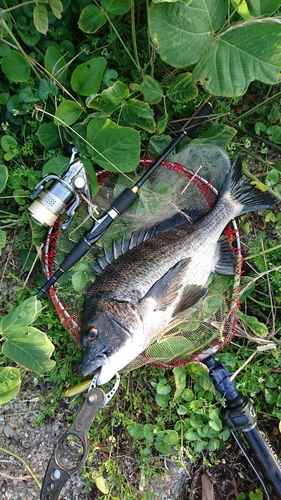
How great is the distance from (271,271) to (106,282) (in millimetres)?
1083

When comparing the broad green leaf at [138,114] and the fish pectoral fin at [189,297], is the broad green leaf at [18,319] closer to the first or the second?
the fish pectoral fin at [189,297]

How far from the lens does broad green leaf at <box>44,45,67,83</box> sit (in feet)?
8.16

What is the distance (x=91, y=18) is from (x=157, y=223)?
45.5 inches

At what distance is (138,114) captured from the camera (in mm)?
2453

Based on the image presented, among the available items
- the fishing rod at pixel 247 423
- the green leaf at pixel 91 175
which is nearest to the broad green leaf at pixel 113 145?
the green leaf at pixel 91 175

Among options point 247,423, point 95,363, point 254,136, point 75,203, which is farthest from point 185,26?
point 247,423

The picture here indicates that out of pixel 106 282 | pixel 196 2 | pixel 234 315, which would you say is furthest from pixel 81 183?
pixel 234 315

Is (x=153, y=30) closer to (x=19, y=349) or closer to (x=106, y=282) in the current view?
(x=106, y=282)

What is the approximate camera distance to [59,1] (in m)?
2.27

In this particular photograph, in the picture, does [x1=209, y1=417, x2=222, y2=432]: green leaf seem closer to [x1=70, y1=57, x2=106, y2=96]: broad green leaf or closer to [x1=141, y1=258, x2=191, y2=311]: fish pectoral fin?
[x1=141, y1=258, x2=191, y2=311]: fish pectoral fin

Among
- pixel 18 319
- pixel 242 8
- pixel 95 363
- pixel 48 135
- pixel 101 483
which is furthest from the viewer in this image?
pixel 101 483

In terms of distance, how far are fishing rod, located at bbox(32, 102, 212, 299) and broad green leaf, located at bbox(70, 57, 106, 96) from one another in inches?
17.3

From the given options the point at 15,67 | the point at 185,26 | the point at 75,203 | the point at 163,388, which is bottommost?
the point at 163,388

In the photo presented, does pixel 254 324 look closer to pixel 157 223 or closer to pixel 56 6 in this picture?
pixel 157 223
